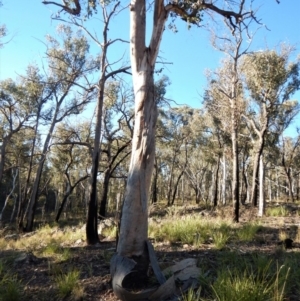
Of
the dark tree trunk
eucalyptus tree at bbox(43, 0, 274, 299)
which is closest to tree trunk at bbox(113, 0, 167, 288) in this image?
eucalyptus tree at bbox(43, 0, 274, 299)

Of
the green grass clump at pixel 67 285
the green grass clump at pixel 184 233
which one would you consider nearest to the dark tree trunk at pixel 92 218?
the green grass clump at pixel 184 233

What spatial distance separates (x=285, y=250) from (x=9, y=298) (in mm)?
5115

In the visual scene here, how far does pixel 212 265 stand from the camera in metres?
5.38

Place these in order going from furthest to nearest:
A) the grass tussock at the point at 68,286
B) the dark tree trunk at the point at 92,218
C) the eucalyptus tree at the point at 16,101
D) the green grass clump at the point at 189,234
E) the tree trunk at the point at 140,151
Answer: the eucalyptus tree at the point at 16,101 < the dark tree trunk at the point at 92,218 < the green grass clump at the point at 189,234 < the tree trunk at the point at 140,151 < the grass tussock at the point at 68,286

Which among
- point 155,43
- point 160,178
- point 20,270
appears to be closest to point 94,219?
point 20,270

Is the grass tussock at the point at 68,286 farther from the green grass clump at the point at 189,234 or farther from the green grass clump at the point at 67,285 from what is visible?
the green grass clump at the point at 189,234

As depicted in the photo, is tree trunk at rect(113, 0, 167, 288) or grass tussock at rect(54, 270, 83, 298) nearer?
grass tussock at rect(54, 270, 83, 298)

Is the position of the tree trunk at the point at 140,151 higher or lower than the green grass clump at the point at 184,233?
higher

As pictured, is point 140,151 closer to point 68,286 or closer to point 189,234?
point 68,286

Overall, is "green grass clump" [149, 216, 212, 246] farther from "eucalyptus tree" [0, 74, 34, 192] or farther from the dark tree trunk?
"eucalyptus tree" [0, 74, 34, 192]

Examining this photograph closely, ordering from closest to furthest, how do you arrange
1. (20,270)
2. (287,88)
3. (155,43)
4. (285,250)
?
(155,43) → (20,270) → (285,250) → (287,88)

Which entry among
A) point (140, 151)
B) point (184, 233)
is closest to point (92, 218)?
point (184, 233)

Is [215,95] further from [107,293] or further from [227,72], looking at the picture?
[107,293]

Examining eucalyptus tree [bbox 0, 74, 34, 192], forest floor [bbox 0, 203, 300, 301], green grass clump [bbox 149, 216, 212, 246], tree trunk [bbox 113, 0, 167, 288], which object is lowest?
forest floor [bbox 0, 203, 300, 301]
